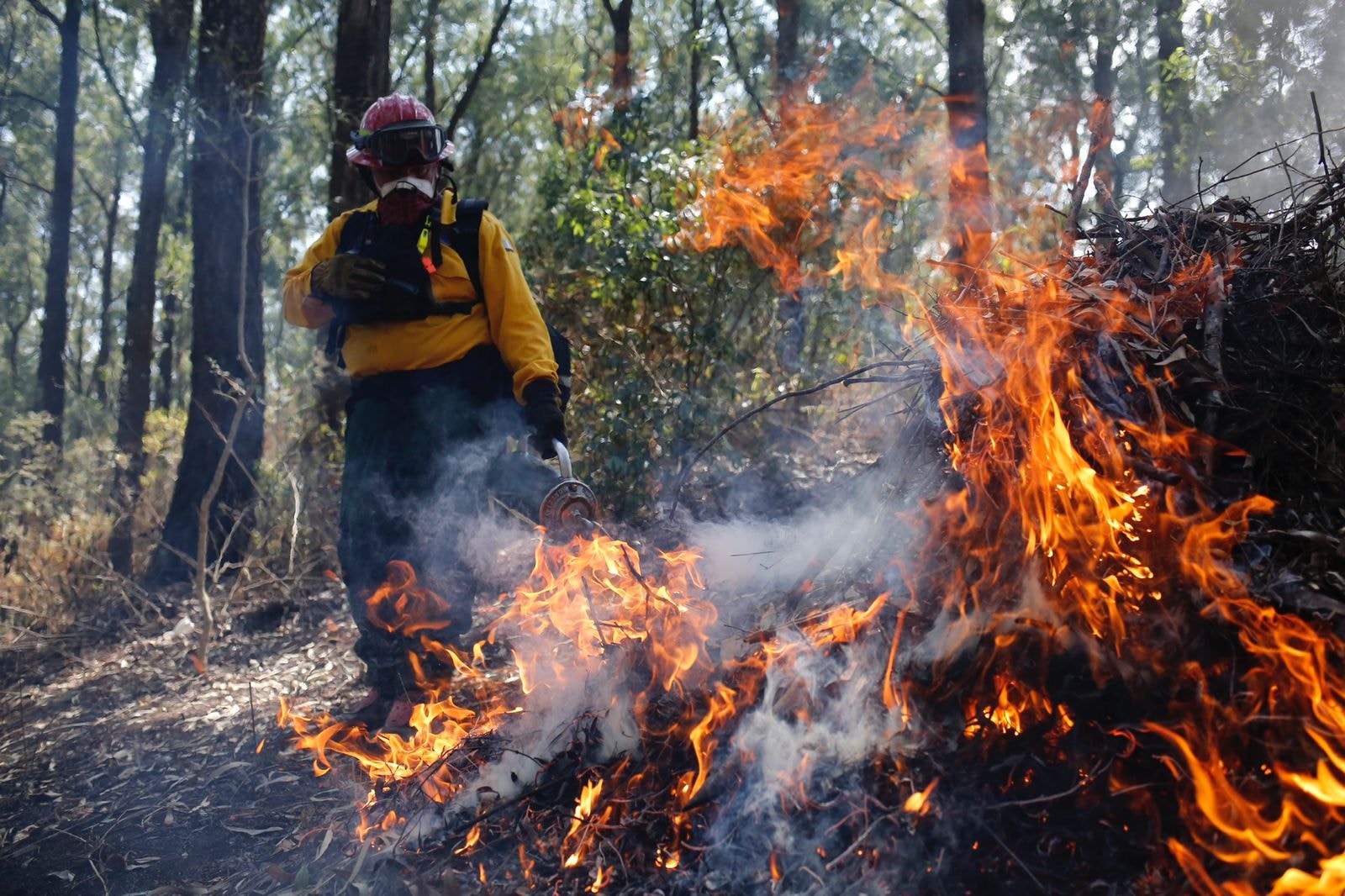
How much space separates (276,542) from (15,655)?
1.67 metres

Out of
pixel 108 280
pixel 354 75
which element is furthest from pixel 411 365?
pixel 108 280

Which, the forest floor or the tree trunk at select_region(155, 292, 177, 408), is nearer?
the forest floor

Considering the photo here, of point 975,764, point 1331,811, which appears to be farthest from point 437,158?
point 1331,811

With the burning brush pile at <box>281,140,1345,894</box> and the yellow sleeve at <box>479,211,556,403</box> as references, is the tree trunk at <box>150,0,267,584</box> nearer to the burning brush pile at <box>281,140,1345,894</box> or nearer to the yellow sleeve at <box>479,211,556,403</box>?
the yellow sleeve at <box>479,211,556,403</box>

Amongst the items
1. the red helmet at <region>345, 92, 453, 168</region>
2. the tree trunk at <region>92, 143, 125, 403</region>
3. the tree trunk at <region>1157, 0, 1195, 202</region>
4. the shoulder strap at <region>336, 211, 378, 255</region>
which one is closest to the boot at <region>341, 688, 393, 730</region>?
the shoulder strap at <region>336, 211, 378, 255</region>

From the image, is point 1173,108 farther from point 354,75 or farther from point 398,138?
point 398,138

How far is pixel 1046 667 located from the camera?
2.54 metres

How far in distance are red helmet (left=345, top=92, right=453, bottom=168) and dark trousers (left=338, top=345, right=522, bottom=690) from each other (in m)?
0.88

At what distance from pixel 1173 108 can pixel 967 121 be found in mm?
6530

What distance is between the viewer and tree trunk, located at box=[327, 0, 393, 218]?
24.1 ft

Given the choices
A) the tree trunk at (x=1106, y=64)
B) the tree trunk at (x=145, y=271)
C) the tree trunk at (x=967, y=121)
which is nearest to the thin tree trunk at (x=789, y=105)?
the tree trunk at (x=967, y=121)

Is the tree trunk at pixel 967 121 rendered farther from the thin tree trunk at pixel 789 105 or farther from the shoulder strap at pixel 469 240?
the shoulder strap at pixel 469 240

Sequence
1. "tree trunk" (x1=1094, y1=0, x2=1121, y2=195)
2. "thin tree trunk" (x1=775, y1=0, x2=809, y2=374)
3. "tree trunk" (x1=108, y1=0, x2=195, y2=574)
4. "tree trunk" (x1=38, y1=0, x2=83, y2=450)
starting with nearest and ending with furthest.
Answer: "thin tree trunk" (x1=775, y1=0, x2=809, y2=374), "tree trunk" (x1=108, y1=0, x2=195, y2=574), "tree trunk" (x1=1094, y1=0, x2=1121, y2=195), "tree trunk" (x1=38, y1=0, x2=83, y2=450)

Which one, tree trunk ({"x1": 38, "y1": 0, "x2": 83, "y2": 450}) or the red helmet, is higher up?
tree trunk ({"x1": 38, "y1": 0, "x2": 83, "y2": 450})
